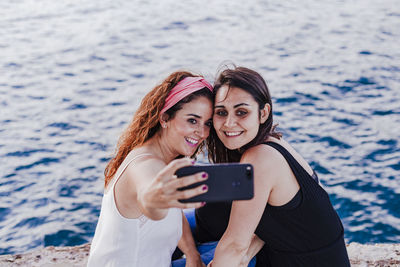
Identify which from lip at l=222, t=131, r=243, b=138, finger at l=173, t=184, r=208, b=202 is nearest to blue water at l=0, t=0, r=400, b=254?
lip at l=222, t=131, r=243, b=138

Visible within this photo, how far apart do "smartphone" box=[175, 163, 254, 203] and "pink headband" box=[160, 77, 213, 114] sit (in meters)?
0.99

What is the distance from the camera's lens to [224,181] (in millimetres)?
2055

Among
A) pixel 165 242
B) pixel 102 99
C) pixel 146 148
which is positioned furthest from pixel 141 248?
pixel 102 99

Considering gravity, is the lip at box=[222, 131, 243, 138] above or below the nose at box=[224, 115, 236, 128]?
below

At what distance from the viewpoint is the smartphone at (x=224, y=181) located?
6.65ft

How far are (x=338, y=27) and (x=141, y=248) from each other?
1024 centimetres

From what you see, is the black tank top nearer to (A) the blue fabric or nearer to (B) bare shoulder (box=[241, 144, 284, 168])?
(B) bare shoulder (box=[241, 144, 284, 168])

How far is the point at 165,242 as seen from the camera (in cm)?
296

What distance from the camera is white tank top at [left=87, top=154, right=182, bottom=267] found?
2.72 meters

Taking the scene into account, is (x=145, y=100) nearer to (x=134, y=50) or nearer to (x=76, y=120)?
(x=76, y=120)

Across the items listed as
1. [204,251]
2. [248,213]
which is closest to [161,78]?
[204,251]

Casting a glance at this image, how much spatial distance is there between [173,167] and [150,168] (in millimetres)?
630

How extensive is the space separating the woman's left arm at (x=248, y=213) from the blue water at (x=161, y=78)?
4.47 feet

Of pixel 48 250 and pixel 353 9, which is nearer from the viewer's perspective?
pixel 48 250
